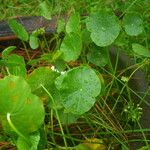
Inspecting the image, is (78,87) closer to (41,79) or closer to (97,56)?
(41,79)

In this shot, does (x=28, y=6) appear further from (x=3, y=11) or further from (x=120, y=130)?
(x=120, y=130)

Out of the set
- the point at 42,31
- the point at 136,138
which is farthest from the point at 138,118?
the point at 42,31

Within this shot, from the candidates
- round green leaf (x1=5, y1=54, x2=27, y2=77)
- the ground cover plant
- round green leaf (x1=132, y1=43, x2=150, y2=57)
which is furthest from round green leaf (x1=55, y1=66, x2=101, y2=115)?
round green leaf (x1=132, y1=43, x2=150, y2=57)

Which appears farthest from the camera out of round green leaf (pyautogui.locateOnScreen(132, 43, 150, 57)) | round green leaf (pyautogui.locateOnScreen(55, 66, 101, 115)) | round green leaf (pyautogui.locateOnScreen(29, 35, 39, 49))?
round green leaf (pyautogui.locateOnScreen(29, 35, 39, 49))

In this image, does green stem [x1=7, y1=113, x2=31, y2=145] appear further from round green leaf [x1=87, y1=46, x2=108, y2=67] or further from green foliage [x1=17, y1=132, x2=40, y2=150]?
round green leaf [x1=87, y1=46, x2=108, y2=67]

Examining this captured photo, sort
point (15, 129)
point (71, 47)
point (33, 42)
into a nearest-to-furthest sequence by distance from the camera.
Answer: point (15, 129), point (71, 47), point (33, 42)

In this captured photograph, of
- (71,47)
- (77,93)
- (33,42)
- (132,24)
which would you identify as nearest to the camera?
(77,93)

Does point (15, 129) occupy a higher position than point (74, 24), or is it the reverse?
point (74, 24)

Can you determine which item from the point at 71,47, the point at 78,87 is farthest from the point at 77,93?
the point at 71,47
